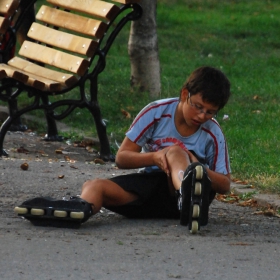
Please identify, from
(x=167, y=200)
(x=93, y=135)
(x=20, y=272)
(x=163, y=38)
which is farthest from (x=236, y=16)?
(x=20, y=272)

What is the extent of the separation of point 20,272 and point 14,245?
475 mm

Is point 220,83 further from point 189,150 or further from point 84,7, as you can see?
point 84,7

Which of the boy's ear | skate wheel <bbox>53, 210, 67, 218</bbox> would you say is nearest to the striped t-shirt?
the boy's ear

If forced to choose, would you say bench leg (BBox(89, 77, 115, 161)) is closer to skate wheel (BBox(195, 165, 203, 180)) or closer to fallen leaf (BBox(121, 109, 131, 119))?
fallen leaf (BBox(121, 109, 131, 119))

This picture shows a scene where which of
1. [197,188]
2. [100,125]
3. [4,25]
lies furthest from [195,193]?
[4,25]

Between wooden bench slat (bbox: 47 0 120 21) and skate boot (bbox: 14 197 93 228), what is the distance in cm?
275

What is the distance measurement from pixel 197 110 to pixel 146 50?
4.88 m

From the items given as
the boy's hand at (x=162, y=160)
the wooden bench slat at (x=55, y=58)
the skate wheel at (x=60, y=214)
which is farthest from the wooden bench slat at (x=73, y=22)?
the skate wheel at (x=60, y=214)

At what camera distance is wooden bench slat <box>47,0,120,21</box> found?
6844 mm

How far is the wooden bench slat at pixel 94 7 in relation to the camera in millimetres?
6844

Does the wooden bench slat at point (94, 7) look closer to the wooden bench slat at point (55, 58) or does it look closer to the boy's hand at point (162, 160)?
the wooden bench slat at point (55, 58)

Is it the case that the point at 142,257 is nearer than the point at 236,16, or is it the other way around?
the point at 142,257

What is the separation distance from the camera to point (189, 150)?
4.65 m

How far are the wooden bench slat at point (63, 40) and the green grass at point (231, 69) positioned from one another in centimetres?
101
